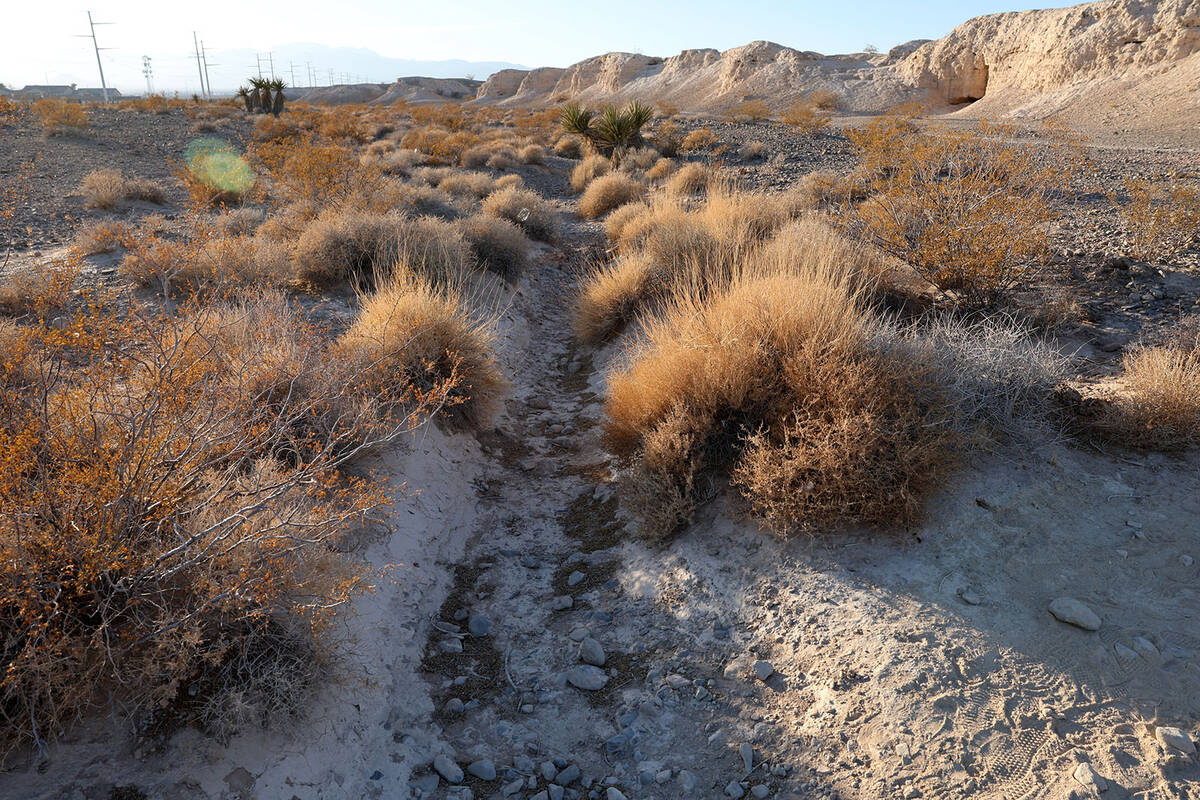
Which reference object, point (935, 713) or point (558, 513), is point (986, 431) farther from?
point (558, 513)

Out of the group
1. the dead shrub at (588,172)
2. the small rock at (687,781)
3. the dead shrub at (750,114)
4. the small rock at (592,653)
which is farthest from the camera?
the dead shrub at (750,114)

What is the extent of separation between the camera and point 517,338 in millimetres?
7434

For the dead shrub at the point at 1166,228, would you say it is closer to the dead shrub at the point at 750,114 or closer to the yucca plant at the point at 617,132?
the yucca plant at the point at 617,132

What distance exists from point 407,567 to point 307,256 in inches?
180

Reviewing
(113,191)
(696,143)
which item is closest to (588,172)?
(696,143)

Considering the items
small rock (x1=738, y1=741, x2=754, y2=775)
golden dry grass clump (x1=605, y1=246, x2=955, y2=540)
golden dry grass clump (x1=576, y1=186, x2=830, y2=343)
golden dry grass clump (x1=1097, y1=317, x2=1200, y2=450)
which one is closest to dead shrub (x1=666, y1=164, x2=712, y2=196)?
golden dry grass clump (x1=576, y1=186, x2=830, y2=343)

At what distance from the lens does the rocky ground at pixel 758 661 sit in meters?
2.45

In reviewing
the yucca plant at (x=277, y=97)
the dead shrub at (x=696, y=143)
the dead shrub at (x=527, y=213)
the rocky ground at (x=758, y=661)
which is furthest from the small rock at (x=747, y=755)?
the yucca plant at (x=277, y=97)

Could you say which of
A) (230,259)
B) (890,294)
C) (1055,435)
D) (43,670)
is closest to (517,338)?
(230,259)

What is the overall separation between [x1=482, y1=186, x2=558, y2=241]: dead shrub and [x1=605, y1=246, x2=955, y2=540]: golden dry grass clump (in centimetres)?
649

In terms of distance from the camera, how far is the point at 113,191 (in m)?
11.0

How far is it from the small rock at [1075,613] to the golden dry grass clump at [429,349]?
3636mm

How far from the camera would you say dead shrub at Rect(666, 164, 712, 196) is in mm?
12375

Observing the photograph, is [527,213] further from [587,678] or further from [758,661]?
[758,661]
